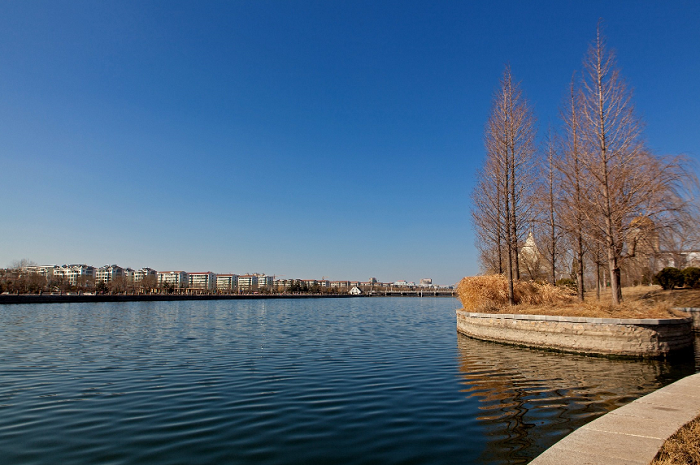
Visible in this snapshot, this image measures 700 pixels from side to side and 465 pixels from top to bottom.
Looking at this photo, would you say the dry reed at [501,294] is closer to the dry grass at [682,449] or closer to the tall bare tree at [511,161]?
the tall bare tree at [511,161]

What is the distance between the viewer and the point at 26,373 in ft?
35.7

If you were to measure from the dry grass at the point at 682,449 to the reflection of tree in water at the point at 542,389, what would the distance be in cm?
141

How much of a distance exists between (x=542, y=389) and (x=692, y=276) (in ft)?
87.2

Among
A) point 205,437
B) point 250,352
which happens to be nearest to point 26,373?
point 250,352

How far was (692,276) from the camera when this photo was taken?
28.0 meters

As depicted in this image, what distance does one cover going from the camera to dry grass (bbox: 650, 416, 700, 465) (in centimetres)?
418

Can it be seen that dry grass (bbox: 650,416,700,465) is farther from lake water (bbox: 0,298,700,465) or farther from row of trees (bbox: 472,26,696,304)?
row of trees (bbox: 472,26,696,304)

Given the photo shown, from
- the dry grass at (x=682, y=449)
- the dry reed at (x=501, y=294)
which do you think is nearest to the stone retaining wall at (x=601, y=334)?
the dry reed at (x=501, y=294)

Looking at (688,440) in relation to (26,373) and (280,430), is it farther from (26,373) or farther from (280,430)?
(26,373)

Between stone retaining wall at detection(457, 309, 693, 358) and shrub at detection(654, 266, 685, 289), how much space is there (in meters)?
17.8

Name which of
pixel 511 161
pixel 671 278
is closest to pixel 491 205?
pixel 511 161

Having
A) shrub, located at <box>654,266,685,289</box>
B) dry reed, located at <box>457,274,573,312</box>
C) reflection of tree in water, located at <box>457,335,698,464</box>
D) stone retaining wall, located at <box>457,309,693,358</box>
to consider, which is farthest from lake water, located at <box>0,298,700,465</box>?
shrub, located at <box>654,266,685,289</box>

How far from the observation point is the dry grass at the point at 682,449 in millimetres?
4183

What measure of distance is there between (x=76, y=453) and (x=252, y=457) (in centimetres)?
236
